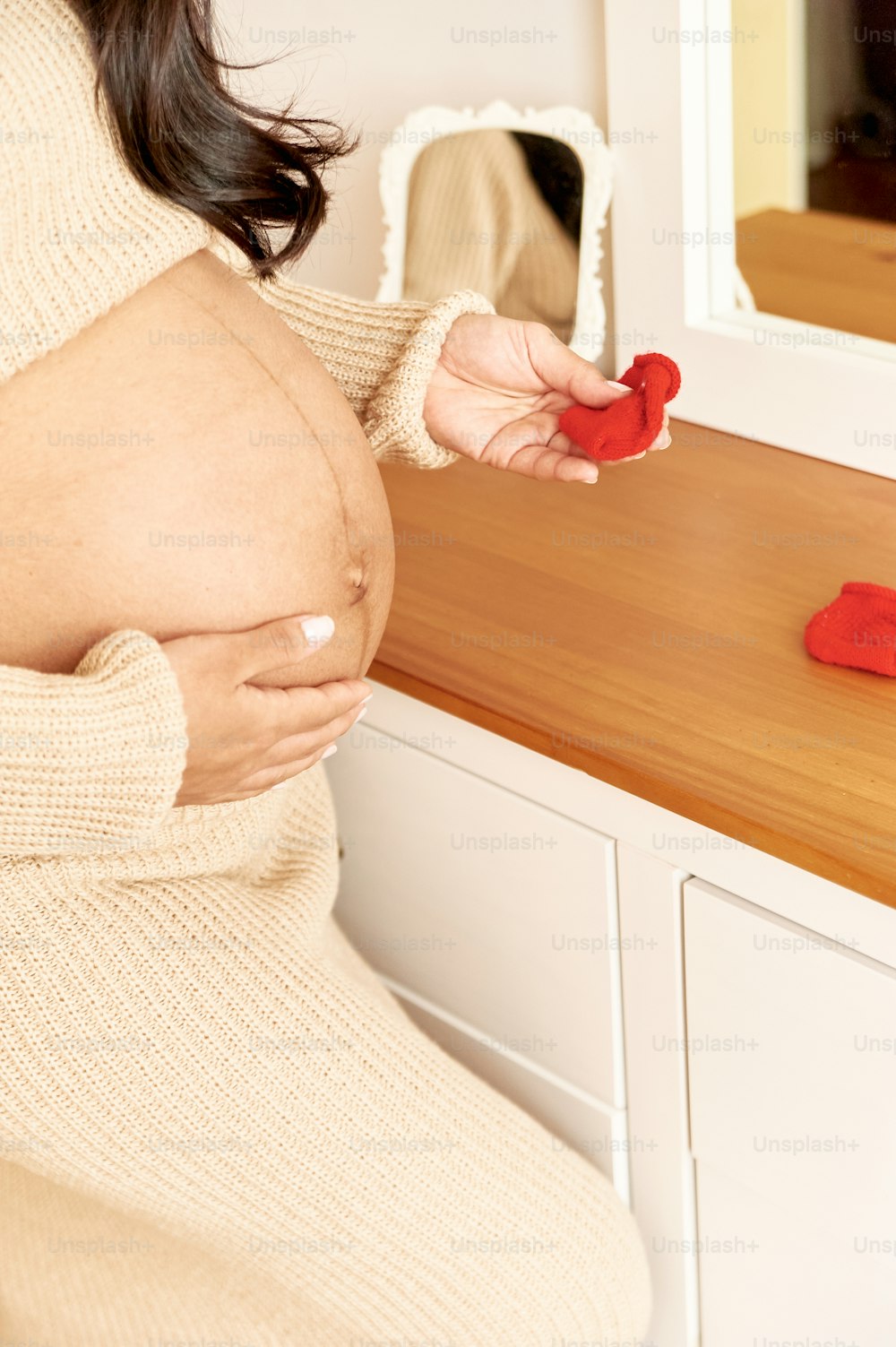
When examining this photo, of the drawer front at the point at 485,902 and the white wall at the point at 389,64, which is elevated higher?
the white wall at the point at 389,64

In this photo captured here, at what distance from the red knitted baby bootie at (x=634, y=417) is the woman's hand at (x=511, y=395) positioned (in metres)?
0.03

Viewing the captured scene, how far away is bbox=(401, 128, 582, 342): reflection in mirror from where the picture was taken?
53.2 inches

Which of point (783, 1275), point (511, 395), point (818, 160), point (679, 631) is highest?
point (818, 160)

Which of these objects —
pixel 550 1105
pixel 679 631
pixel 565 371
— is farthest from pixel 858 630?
pixel 550 1105

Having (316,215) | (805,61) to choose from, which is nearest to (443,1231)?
(316,215)

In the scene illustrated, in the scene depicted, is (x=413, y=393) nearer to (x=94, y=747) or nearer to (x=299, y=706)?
(x=299, y=706)

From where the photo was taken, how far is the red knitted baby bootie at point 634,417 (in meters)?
0.95

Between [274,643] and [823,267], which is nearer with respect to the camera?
[274,643]

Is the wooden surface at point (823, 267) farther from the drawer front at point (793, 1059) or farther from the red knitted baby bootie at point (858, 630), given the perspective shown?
the drawer front at point (793, 1059)

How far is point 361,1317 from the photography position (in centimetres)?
103

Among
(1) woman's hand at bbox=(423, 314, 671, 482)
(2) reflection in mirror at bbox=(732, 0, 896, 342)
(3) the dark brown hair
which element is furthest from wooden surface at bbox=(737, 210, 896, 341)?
(3) the dark brown hair

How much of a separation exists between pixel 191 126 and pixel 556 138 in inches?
21.9

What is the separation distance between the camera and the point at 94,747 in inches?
29.9

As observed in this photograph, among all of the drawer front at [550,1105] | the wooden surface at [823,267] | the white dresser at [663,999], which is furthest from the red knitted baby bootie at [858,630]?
the drawer front at [550,1105]
